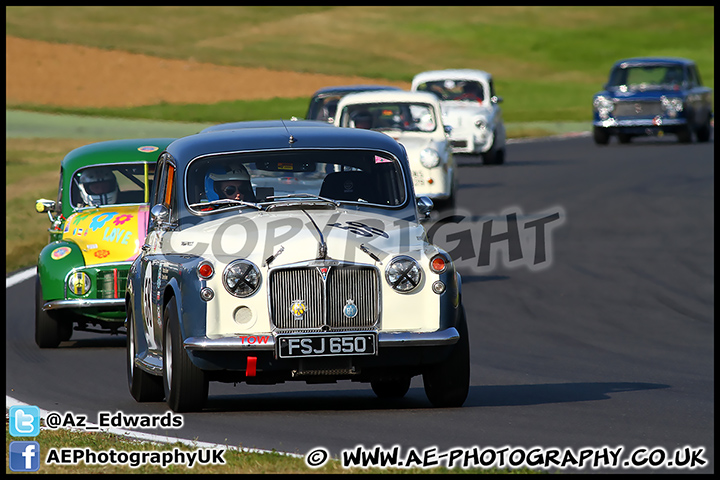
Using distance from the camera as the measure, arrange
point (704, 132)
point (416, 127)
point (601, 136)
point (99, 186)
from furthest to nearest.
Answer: point (601, 136), point (704, 132), point (416, 127), point (99, 186)

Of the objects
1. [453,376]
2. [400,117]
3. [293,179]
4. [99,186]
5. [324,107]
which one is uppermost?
[324,107]

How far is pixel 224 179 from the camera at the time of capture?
31.5 feet

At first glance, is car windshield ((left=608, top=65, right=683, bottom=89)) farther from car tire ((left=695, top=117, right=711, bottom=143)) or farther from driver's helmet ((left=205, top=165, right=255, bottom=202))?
driver's helmet ((left=205, top=165, right=255, bottom=202))

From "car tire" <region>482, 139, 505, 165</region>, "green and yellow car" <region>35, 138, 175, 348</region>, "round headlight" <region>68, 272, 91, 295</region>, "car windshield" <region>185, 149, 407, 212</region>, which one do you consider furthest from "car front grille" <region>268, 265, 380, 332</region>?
"car tire" <region>482, 139, 505, 165</region>

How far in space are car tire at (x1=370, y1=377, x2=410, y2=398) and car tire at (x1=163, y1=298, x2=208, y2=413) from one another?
1.53 metres

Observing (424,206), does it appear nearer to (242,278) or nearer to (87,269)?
(242,278)

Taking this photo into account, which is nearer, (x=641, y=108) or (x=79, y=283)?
(x=79, y=283)

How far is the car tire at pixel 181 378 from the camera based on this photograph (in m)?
8.61

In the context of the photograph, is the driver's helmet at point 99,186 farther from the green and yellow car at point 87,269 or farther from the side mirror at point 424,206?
the side mirror at point 424,206

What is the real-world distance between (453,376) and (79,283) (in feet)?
16.8

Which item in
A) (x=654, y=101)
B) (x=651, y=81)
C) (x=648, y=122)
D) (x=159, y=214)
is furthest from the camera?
(x=651, y=81)

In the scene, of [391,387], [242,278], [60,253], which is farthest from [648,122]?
[242,278]

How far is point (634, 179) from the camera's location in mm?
27609
